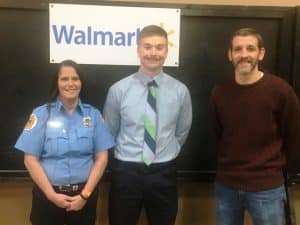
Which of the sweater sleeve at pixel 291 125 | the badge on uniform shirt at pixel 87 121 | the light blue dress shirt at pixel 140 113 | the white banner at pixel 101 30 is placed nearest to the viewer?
the sweater sleeve at pixel 291 125

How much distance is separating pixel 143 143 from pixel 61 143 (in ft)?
1.48

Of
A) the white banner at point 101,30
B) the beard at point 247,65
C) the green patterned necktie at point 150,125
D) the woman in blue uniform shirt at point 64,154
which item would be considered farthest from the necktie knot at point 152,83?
the beard at point 247,65

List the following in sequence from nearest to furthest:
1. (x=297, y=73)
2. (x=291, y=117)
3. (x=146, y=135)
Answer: (x=291, y=117) < (x=146, y=135) < (x=297, y=73)

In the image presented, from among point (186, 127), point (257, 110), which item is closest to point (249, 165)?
point (257, 110)

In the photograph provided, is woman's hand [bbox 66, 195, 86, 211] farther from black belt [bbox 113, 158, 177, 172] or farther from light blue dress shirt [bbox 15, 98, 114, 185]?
black belt [bbox 113, 158, 177, 172]

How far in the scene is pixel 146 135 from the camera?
2174 millimetres

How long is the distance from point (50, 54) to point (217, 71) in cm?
106

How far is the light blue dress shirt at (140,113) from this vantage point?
218 centimetres

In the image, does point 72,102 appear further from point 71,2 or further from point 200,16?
point 200,16

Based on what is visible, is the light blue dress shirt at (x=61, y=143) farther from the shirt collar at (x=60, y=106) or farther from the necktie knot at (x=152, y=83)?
the necktie knot at (x=152, y=83)

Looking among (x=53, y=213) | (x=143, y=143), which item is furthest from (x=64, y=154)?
(x=143, y=143)

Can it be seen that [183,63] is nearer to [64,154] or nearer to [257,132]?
[257,132]

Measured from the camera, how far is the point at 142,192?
2182mm

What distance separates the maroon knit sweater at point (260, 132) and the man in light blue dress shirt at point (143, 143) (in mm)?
334
